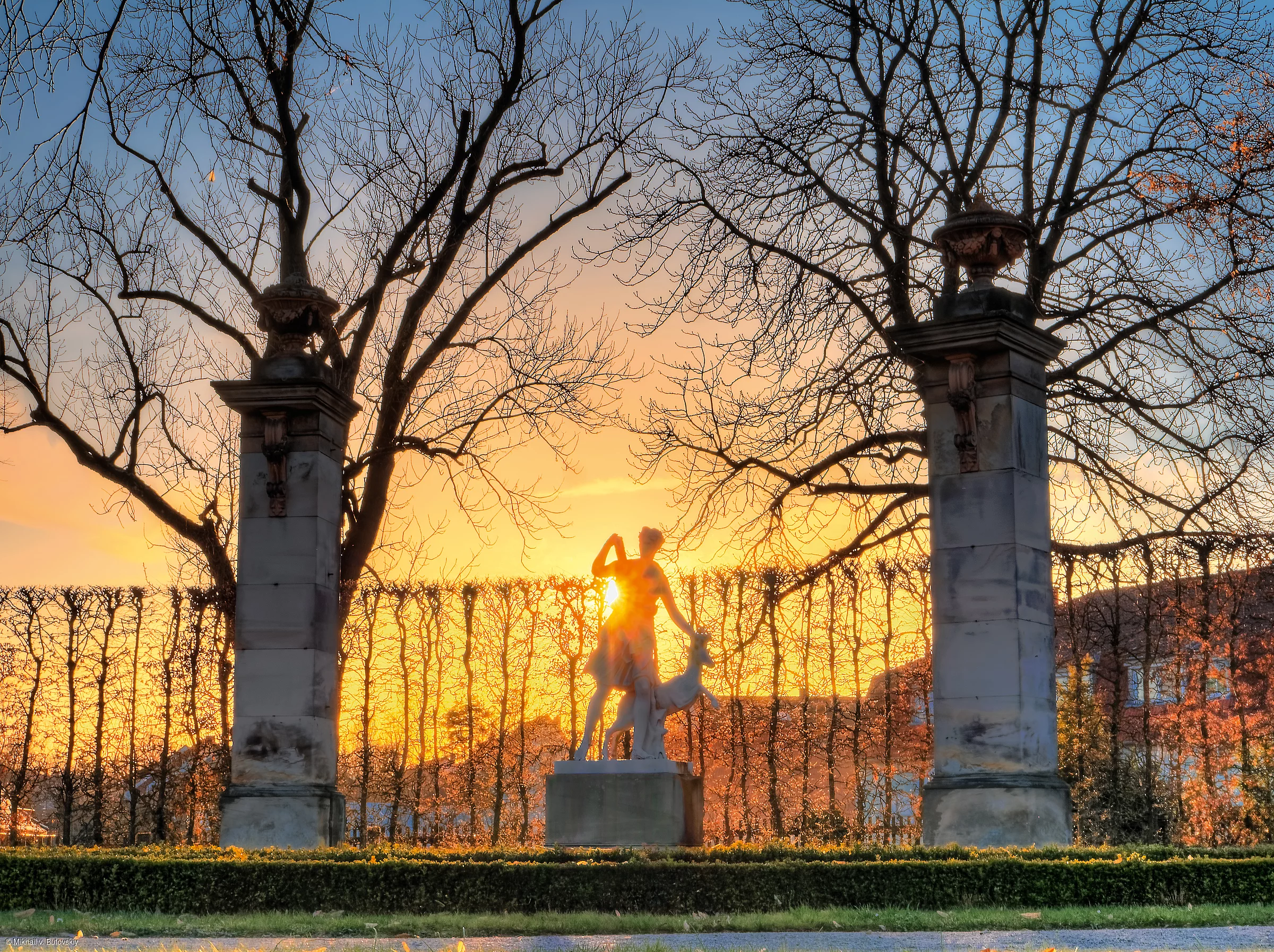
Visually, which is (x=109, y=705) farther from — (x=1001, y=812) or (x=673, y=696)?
(x=1001, y=812)

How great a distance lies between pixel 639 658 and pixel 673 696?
53cm

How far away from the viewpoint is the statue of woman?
579 inches

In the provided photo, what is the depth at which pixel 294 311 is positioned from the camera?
14.6m

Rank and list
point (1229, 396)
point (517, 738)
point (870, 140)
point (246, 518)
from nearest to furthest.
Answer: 1. point (246, 518)
2. point (1229, 396)
3. point (870, 140)
4. point (517, 738)

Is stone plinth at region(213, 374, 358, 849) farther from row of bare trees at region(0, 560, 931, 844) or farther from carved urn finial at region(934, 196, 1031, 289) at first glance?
row of bare trees at region(0, 560, 931, 844)

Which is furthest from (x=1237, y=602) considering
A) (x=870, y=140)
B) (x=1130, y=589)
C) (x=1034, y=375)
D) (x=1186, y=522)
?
(x=1034, y=375)

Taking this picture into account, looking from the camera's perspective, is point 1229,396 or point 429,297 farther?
point 429,297

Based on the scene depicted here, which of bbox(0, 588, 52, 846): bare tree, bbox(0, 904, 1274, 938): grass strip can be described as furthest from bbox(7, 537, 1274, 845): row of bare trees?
bbox(0, 904, 1274, 938): grass strip

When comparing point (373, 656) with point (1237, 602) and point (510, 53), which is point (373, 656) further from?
point (1237, 602)

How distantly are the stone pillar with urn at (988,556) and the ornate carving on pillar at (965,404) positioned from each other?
0.04 feet

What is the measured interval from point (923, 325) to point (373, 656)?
1389cm

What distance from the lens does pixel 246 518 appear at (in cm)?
1425

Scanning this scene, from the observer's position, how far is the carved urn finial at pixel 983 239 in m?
12.9

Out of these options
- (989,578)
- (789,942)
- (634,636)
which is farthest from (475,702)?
(789,942)
